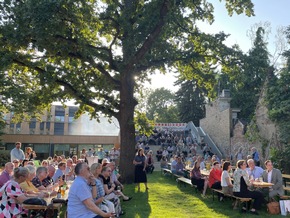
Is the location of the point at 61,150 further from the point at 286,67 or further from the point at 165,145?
the point at 286,67

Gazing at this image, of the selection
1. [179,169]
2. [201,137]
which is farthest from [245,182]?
[201,137]

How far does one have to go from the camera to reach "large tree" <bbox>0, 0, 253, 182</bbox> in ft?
36.7

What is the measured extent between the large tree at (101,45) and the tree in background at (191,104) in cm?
3098

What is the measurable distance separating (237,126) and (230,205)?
15.4m

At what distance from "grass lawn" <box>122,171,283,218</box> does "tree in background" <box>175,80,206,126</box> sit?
114ft

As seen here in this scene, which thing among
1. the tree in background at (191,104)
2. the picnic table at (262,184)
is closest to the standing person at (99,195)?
the picnic table at (262,184)

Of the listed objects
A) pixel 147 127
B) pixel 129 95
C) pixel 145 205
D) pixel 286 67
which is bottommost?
pixel 145 205

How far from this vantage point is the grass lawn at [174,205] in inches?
338

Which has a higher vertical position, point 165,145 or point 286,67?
point 286,67

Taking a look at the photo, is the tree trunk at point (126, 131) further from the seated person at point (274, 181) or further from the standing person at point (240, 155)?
the standing person at point (240, 155)

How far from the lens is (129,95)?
14.4m

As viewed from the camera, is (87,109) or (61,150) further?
(61,150)

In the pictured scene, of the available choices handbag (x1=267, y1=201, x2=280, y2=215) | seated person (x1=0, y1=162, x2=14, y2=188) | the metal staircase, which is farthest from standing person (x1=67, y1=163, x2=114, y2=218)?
the metal staircase

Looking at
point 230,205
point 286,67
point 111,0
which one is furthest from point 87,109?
point 286,67
